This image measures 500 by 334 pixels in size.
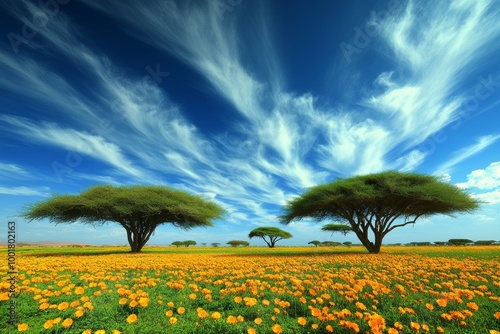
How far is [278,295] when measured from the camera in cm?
543

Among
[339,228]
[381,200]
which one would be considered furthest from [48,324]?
[339,228]

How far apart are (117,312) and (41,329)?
100 centimetres

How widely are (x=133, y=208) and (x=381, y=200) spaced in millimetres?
23249

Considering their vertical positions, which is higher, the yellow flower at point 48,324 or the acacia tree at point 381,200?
the acacia tree at point 381,200

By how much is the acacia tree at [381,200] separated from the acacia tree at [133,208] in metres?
11.7

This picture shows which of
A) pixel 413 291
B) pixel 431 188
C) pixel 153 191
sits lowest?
pixel 413 291

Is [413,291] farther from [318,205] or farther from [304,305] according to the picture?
[318,205]

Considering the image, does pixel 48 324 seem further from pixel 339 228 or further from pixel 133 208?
pixel 339 228

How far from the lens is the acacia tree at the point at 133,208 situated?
86.8ft

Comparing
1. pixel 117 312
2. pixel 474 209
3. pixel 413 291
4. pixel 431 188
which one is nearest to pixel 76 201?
pixel 117 312

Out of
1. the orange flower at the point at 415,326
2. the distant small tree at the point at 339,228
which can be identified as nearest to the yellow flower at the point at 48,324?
the orange flower at the point at 415,326

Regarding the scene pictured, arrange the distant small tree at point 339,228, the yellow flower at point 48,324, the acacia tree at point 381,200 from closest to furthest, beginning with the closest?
the yellow flower at point 48,324
the acacia tree at point 381,200
the distant small tree at point 339,228

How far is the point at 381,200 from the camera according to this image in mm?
23375

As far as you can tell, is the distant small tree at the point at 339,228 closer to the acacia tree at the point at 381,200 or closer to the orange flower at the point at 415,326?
the acacia tree at the point at 381,200
